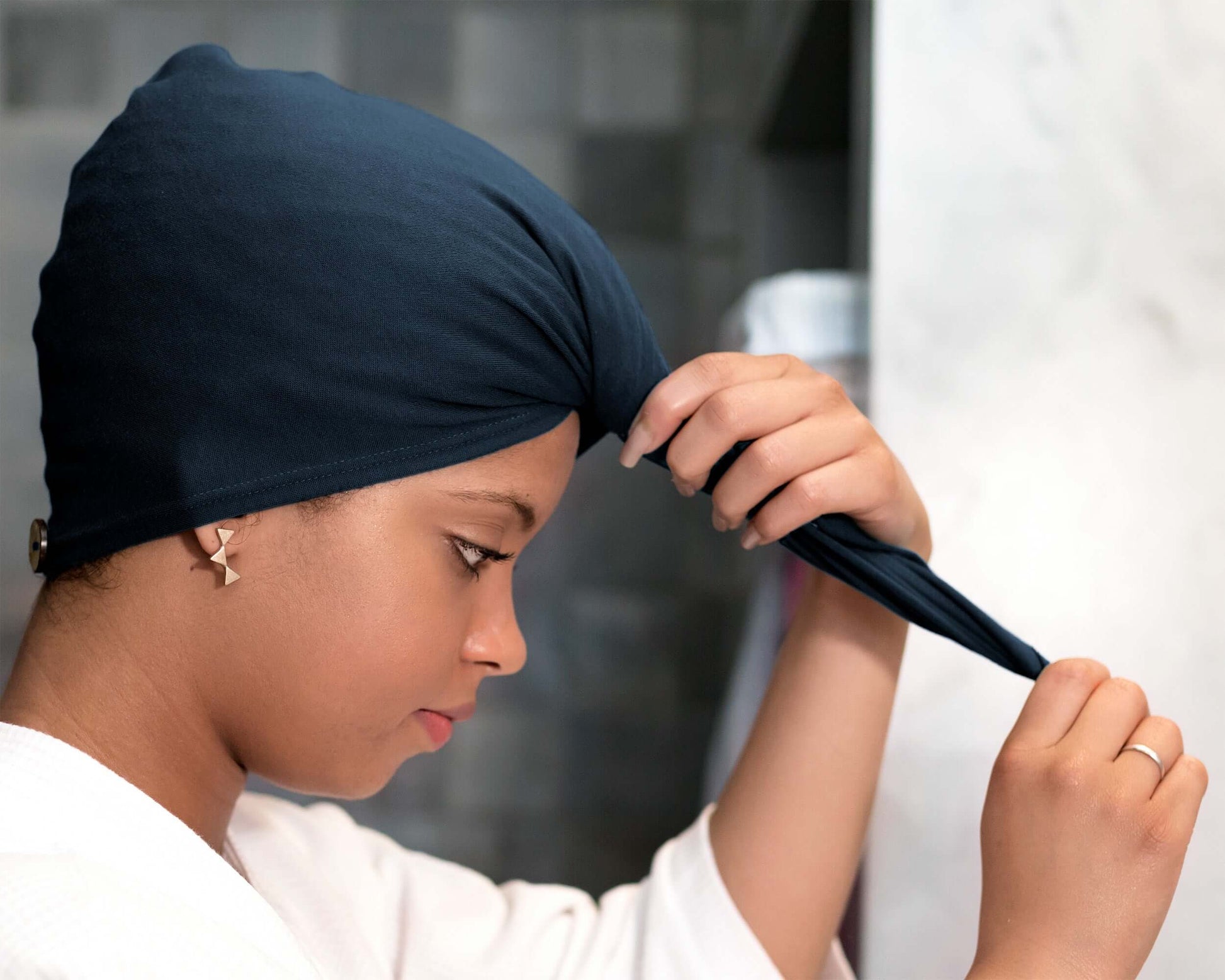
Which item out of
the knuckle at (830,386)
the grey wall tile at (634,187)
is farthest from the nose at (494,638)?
the grey wall tile at (634,187)

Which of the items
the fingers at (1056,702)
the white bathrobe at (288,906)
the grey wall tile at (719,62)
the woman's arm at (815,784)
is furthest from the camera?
the grey wall tile at (719,62)

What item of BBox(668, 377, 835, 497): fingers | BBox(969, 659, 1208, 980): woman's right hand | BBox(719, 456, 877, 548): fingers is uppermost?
BBox(668, 377, 835, 497): fingers

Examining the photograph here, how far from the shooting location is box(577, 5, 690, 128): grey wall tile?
1.53 m

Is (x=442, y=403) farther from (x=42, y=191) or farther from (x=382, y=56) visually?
(x=42, y=191)

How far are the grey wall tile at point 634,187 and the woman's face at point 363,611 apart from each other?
3.22 feet

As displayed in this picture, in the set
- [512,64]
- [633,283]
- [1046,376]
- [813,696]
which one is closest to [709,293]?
[633,283]

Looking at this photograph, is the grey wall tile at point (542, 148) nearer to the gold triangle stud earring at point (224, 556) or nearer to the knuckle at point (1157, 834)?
the gold triangle stud earring at point (224, 556)

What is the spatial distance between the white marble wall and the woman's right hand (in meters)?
0.19

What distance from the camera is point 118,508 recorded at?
22.0 inches

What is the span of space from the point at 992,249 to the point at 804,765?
1.25ft

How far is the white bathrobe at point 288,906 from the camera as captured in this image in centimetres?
45

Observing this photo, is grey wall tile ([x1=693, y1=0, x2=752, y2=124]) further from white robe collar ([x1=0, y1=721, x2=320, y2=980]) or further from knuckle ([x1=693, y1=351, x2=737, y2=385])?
white robe collar ([x1=0, y1=721, x2=320, y2=980])

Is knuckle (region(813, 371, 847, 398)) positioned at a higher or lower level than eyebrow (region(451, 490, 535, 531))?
higher

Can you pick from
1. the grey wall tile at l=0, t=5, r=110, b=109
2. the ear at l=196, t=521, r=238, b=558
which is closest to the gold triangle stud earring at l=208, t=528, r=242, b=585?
the ear at l=196, t=521, r=238, b=558
